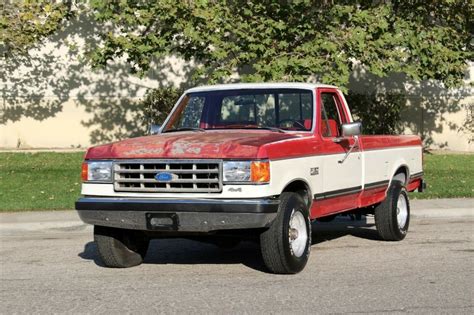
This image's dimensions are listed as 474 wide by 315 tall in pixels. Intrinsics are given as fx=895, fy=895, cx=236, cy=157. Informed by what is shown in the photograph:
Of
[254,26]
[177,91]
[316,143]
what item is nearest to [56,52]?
[177,91]

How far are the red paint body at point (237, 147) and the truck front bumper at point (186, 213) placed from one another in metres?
0.42

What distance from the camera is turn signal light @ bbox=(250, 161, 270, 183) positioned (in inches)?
322

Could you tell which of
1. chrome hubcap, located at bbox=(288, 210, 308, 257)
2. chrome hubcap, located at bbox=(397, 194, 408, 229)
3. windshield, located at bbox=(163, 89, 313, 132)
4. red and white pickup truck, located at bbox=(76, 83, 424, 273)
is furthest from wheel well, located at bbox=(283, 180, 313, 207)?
chrome hubcap, located at bbox=(397, 194, 408, 229)

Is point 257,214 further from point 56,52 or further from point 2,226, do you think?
point 56,52

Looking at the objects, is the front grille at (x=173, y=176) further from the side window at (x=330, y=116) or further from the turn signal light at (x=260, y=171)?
the side window at (x=330, y=116)

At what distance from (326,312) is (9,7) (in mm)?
16507

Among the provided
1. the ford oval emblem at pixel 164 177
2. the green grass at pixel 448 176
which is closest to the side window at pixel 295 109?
the ford oval emblem at pixel 164 177

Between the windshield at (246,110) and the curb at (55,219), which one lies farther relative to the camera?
the curb at (55,219)

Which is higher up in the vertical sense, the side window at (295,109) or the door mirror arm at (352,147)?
the side window at (295,109)

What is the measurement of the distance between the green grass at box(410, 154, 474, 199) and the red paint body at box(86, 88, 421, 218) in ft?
22.4

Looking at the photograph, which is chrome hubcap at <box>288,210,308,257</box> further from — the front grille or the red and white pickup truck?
the front grille

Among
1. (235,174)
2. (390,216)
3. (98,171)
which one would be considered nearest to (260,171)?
(235,174)

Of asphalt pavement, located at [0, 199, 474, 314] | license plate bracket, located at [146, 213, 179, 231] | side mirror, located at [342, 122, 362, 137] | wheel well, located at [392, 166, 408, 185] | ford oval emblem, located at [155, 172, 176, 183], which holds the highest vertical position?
side mirror, located at [342, 122, 362, 137]

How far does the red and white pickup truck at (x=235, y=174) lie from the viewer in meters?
8.26
